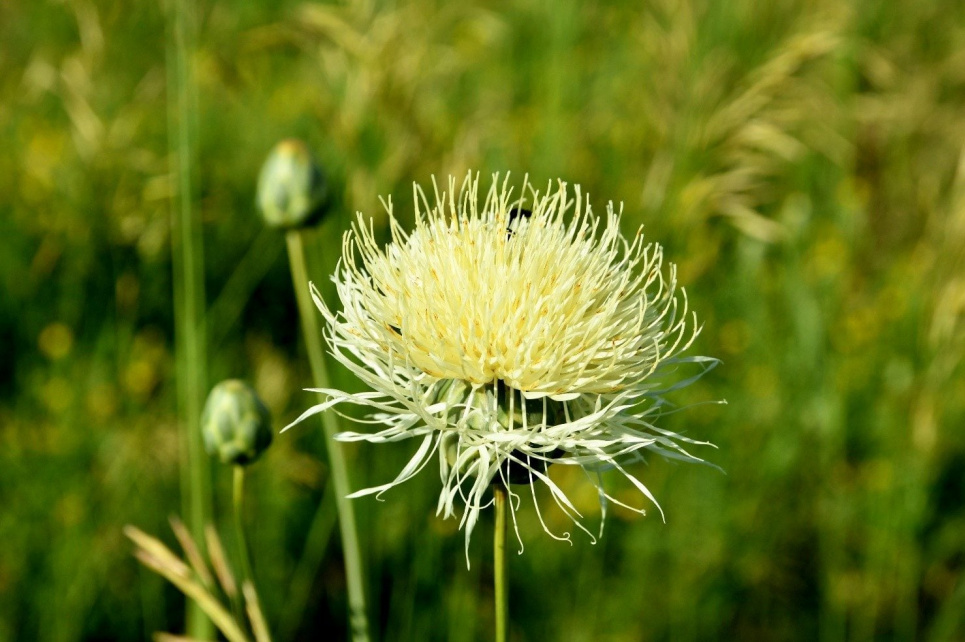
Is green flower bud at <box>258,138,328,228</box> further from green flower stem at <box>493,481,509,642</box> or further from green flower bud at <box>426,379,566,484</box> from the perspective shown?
green flower stem at <box>493,481,509,642</box>

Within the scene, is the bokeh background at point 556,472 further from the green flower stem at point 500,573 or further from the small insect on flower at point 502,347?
the green flower stem at point 500,573

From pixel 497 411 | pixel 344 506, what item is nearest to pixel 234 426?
pixel 344 506

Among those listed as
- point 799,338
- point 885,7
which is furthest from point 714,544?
point 885,7

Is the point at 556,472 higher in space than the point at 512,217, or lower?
lower

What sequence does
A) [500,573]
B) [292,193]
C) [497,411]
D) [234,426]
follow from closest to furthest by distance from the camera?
[500,573] < [497,411] < [234,426] < [292,193]

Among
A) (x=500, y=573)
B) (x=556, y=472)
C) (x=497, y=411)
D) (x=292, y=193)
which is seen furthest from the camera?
(x=556, y=472)

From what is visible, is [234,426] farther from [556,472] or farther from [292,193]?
[556,472]

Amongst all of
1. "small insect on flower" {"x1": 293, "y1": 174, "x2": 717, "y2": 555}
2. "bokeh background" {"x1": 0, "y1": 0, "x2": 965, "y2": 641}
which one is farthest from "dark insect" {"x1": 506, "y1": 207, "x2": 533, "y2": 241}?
"bokeh background" {"x1": 0, "y1": 0, "x2": 965, "y2": 641}
